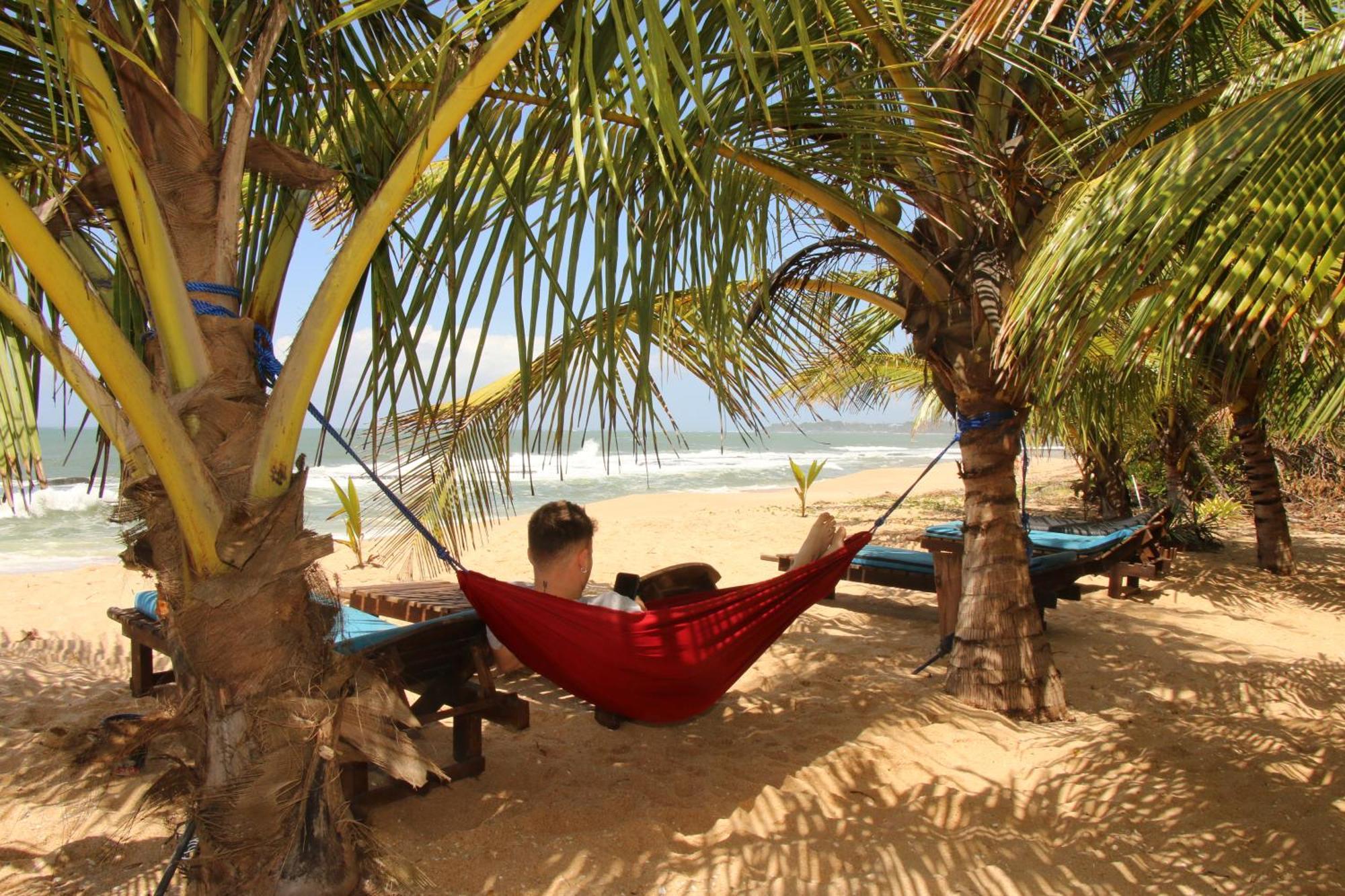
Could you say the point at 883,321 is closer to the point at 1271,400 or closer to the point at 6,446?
the point at 1271,400

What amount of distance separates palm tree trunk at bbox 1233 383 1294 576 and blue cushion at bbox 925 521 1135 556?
1.52 metres

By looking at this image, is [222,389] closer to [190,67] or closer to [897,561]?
[190,67]

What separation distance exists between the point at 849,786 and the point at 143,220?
A: 216 centimetres

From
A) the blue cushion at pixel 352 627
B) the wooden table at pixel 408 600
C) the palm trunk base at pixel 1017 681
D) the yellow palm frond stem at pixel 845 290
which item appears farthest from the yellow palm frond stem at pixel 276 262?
the palm trunk base at pixel 1017 681

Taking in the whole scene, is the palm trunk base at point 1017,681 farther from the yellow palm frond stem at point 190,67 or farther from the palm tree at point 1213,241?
the yellow palm frond stem at point 190,67

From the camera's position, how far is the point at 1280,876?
2053mm

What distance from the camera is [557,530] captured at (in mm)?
2482

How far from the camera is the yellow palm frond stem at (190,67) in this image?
5.02ft

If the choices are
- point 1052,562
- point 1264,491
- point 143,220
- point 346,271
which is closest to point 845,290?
point 1052,562

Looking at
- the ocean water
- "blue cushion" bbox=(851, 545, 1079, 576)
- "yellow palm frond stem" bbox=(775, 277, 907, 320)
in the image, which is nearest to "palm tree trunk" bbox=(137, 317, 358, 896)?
the ocean water

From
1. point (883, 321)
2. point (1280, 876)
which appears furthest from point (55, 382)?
point (883, 321)

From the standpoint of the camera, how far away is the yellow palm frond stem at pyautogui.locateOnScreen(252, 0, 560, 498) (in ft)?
4.81

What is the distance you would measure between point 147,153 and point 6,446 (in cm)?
99

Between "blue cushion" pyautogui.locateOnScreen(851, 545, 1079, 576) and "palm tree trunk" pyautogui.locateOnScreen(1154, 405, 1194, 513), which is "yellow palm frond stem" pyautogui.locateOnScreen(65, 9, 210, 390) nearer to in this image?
"blue cushion" pyautogui.locateOnScreen(851, 545, 1079, 576)
